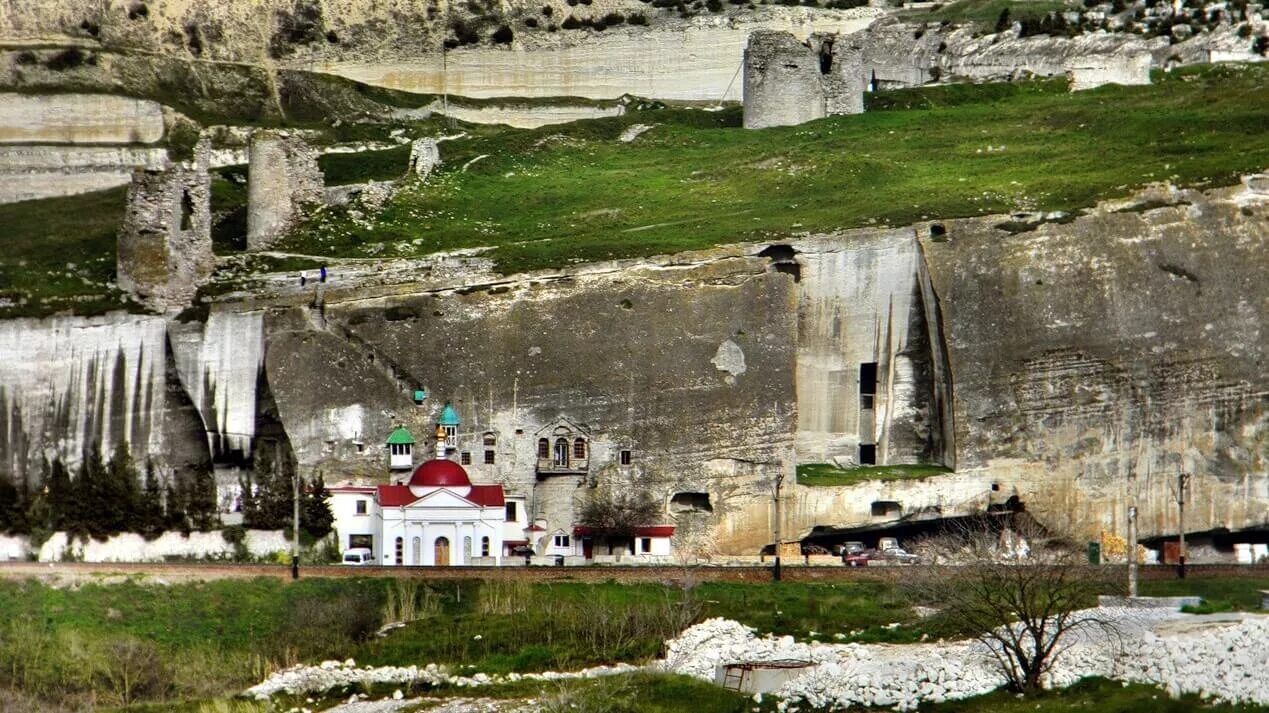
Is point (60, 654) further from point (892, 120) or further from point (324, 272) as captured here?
point (892, 120)

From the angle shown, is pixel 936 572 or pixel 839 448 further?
pixel 839 448

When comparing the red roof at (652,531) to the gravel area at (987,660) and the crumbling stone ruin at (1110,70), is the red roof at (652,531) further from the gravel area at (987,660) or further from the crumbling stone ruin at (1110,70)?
the crumbling stone ruin at (1110,70)

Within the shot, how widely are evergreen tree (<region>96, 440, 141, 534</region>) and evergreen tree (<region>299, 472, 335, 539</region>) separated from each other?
13.4ft

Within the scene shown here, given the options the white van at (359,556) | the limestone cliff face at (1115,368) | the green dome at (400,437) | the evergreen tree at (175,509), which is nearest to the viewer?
the evergreen tree at (175,509)

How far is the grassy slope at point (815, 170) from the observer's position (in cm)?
7850

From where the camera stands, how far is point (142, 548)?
70688 millimetres

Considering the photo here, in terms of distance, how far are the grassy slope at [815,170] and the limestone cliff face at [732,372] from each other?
1.54 meters

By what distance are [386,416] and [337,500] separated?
8.87 ft

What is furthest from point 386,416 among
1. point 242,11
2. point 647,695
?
point 242,11

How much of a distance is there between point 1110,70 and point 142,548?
1527 inches

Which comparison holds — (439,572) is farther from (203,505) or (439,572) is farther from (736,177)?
(736,177)

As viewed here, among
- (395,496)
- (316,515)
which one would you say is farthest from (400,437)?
(316,515)

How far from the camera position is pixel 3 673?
6188 cm

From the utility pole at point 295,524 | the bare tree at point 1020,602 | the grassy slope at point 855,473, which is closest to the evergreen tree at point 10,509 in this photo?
the utility pole at point 295,524
